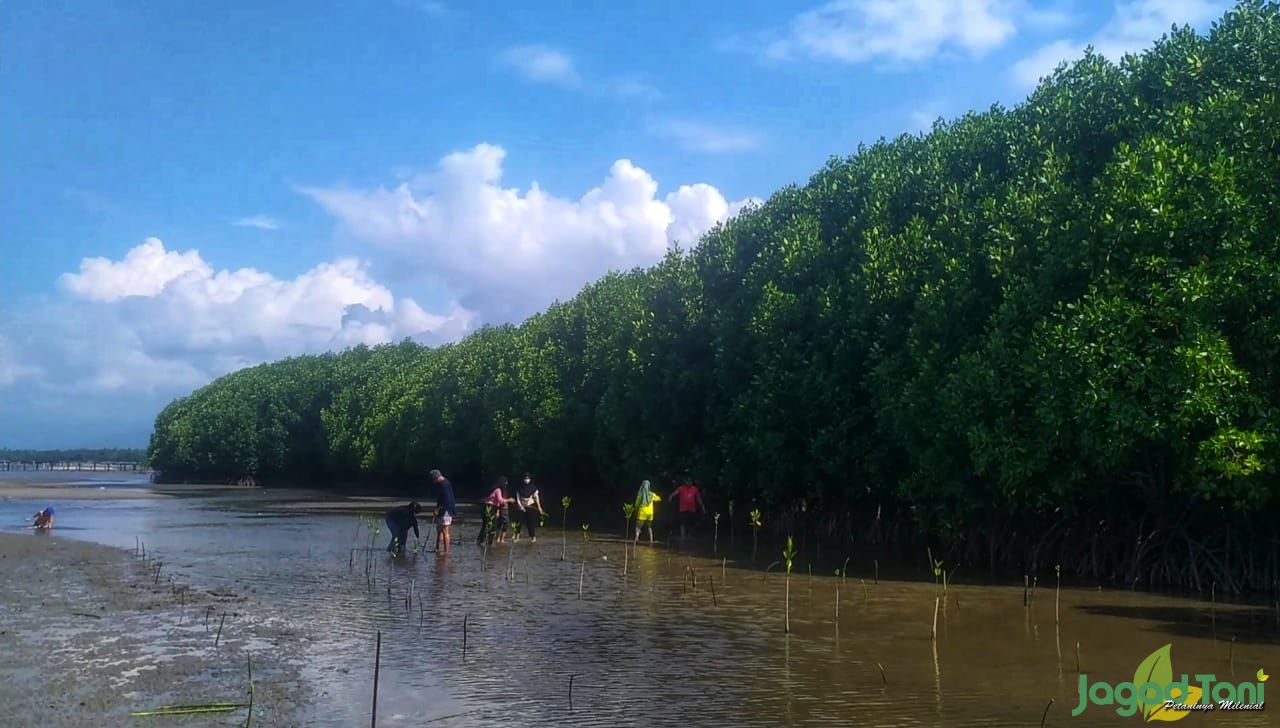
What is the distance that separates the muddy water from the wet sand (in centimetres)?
51

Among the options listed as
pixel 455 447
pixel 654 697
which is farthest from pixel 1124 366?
pixel 455 447

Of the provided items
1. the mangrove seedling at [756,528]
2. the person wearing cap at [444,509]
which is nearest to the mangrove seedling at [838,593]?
the mangrove seedling at [756,528]

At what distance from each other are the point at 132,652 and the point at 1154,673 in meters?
11.7

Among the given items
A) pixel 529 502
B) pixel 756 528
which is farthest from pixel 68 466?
pixel 529 502

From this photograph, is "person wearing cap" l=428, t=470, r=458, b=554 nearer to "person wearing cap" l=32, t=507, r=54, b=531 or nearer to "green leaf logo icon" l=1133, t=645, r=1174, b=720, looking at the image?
"person wearing cap" l=32, t=507, r=54, b=531

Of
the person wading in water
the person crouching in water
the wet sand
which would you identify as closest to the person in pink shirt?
the person wading in water

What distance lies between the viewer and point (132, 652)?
11.9 metres

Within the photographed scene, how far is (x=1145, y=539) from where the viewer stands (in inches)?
795

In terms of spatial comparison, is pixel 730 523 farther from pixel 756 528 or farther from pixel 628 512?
pixel 628 512

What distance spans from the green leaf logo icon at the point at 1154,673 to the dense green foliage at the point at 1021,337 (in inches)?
217

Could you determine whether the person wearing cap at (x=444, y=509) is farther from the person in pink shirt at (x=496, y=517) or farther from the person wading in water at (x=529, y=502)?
the person wading in water at (x=529, y=502)

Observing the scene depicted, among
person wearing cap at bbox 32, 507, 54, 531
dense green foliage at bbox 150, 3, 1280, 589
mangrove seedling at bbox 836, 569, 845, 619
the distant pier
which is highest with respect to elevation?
dense green foliage at bbox 150, 3, 1280, 589

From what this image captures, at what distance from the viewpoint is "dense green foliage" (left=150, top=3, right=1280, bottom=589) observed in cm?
1761

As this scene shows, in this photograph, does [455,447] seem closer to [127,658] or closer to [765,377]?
[765,377]
